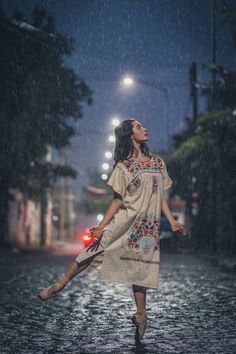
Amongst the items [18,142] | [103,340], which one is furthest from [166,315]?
[18,142]

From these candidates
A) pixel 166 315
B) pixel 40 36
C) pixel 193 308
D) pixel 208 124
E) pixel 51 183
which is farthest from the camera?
pixel 51 183

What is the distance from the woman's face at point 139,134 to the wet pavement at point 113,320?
167 centimetres

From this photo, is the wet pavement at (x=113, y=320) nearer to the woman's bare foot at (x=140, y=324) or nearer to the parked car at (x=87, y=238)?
the woman's bare foot at (x=140, y=324)

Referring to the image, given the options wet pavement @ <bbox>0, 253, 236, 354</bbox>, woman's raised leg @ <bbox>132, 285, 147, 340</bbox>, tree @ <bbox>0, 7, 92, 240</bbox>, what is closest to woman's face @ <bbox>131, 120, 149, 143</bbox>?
woman's raised leg @ <bbox>132, 285, 147, 340</bbox>

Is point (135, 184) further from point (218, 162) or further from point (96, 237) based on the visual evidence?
point (218, 162)

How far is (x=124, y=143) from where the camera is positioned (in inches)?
218

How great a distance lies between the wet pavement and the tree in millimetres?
12333

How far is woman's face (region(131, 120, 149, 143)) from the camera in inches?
219

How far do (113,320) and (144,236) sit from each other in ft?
5.28

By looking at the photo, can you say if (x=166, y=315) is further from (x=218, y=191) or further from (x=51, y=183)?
(x=51, y=183)

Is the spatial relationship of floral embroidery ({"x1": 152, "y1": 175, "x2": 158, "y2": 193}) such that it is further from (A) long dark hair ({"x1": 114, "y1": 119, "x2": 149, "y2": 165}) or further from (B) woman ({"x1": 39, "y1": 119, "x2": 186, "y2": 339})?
(A) long dark hair ({"x1": 114, "y1": 119, "x2": 149, "y2": 165})

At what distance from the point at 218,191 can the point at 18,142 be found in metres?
8.17

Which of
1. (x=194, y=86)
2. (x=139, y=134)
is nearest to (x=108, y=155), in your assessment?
(x=194, y=86)

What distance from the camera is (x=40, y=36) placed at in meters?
24.2
